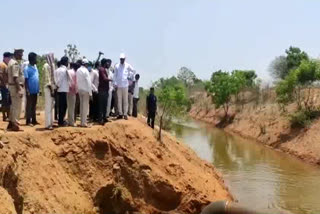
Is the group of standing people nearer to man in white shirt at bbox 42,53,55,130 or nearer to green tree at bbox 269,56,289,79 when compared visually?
man in white shirt at bbox 42,53,55,130

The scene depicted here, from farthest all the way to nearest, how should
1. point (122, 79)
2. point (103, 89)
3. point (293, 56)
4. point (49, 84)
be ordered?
point (293, 56)
point (122, 79)
point (103, 89)
point (49, 84)

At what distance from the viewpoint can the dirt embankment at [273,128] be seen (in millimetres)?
29862

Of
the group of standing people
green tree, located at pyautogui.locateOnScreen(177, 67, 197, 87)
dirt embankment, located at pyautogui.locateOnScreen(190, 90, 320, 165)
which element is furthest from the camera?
green tree, located at pyautogui.locateOnScreen(177, 67, 197, 87)

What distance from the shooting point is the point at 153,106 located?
16.1 m

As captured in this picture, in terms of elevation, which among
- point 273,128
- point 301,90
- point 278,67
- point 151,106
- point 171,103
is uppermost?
point 278,67

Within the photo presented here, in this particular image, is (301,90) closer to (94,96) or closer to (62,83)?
(94,96)

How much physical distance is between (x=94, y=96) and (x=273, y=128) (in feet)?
82.3

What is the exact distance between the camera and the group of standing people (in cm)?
1138

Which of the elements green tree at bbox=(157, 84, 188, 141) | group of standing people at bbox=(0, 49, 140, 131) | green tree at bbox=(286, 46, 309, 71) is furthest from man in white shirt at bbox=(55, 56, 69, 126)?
green tree at bbox=(286, 46, 309, 71)

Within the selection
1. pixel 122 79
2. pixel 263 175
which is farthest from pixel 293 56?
pixel 122 79

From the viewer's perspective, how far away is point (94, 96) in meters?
14.1

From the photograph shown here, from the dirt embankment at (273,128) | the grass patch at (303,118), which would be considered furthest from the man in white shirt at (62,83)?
the grass patch at (303,118)

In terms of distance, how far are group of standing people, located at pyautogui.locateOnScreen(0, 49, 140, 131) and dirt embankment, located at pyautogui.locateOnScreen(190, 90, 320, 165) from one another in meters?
15.9

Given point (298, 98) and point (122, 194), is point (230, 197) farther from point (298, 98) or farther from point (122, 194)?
point (298, 98)
